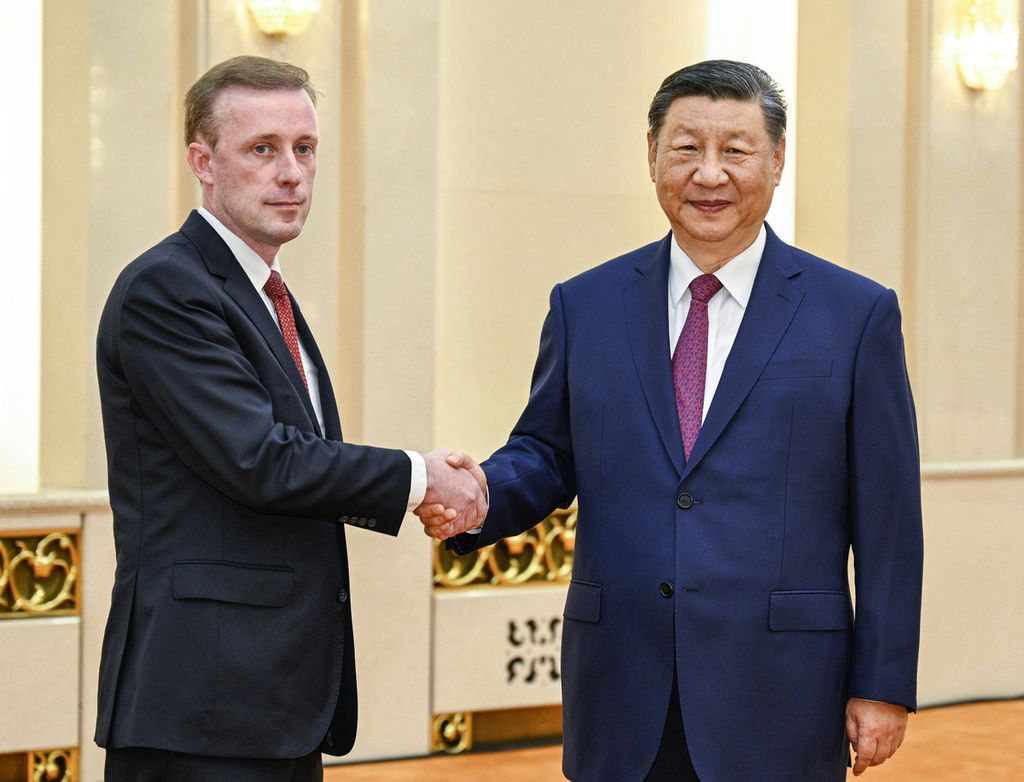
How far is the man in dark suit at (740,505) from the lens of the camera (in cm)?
277

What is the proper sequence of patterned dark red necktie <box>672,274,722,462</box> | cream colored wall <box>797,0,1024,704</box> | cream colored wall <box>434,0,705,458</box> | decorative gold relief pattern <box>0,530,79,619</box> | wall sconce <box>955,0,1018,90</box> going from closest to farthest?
patterned dark red necktie <box>672,274,722,462</box>
decorative gold relief pattern <box>0,530,79,619</box>
cream colored wall <box>434,0,705,458</box>
cream colored wall <box>797,0,1024,704</box>
wall sconce <box>955,0,1018,90</box>

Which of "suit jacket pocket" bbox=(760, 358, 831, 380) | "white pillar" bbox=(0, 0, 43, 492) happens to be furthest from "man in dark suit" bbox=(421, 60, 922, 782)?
"white pillar" bbox=(0, 0, 43, 492)

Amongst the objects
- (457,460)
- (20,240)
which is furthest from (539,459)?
(20,240)

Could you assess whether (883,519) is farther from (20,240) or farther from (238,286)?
(20,240)

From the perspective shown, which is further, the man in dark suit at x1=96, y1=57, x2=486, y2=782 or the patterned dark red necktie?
the patterned dark red necktie

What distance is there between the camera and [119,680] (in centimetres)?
266

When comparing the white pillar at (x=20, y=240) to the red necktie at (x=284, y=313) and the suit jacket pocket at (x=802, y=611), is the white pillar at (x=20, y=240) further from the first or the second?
the suit jacket pocket at (x=802, y=611)

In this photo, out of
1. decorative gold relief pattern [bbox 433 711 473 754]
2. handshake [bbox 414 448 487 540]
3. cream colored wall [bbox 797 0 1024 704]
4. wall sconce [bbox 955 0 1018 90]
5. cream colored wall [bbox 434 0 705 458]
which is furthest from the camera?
wall sconce [bbox 955 0 1018 90]

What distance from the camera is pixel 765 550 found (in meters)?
2.78

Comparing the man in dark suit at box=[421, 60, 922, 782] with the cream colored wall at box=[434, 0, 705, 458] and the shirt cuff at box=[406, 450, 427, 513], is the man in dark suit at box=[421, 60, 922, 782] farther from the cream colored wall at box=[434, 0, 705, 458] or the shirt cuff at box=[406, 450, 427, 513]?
the cream colored wall at box=[434, 0, 705, 458]

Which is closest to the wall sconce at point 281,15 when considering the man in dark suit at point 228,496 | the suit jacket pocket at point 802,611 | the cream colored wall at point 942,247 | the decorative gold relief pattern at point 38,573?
the decorative gold relief pattern at point 38,573

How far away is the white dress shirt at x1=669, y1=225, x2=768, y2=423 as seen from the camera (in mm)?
2908

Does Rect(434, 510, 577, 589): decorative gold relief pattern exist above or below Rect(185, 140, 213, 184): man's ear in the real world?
below

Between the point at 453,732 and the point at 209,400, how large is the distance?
330 cm
